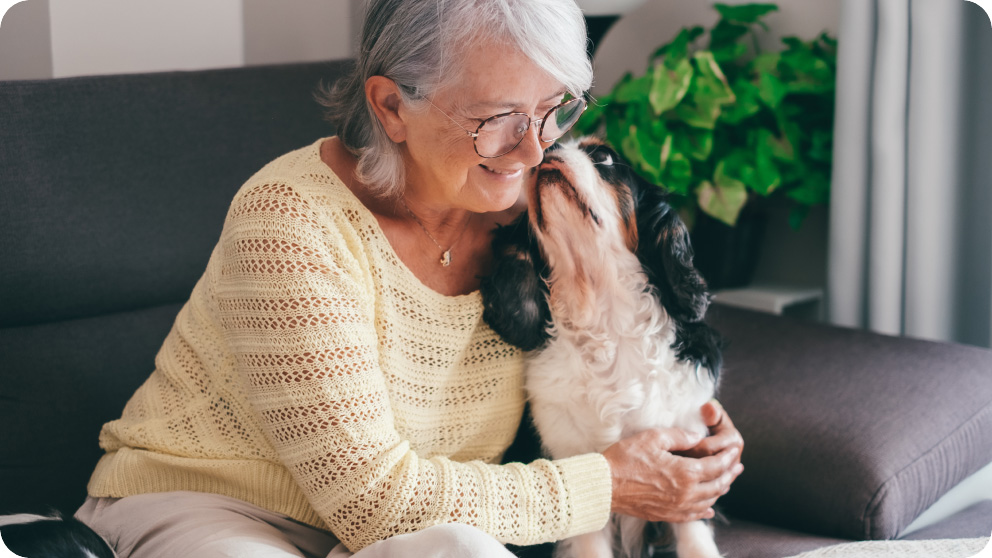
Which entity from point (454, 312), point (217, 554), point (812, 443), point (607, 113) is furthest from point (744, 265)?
point (217, 554)

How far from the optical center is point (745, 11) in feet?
7.72

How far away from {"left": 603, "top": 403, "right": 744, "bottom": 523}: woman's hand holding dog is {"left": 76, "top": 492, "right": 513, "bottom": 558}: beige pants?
29cm

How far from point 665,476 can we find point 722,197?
1.11 metres

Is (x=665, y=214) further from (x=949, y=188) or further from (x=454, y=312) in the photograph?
(x=949, y=188)

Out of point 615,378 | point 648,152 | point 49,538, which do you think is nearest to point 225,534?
point 49,538

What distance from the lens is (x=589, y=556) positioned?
1430 mm

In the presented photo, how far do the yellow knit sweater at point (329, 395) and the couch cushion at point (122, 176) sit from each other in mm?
269

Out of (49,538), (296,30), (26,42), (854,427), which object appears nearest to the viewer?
(49,538)

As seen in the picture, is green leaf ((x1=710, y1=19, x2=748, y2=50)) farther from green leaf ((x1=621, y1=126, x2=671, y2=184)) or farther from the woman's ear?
the woman's ear

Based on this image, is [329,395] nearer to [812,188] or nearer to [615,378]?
[615,378]

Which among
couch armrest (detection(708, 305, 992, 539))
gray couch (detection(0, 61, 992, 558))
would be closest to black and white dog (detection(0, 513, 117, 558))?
gray couch (detection(0, 61, 992, 558))

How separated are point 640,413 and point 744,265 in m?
1.19

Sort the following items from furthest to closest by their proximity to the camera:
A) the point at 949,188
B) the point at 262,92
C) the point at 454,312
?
the point at 949,188
the point at 262,92
the point at 454,312

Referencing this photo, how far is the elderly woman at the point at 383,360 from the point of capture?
3.91ft
